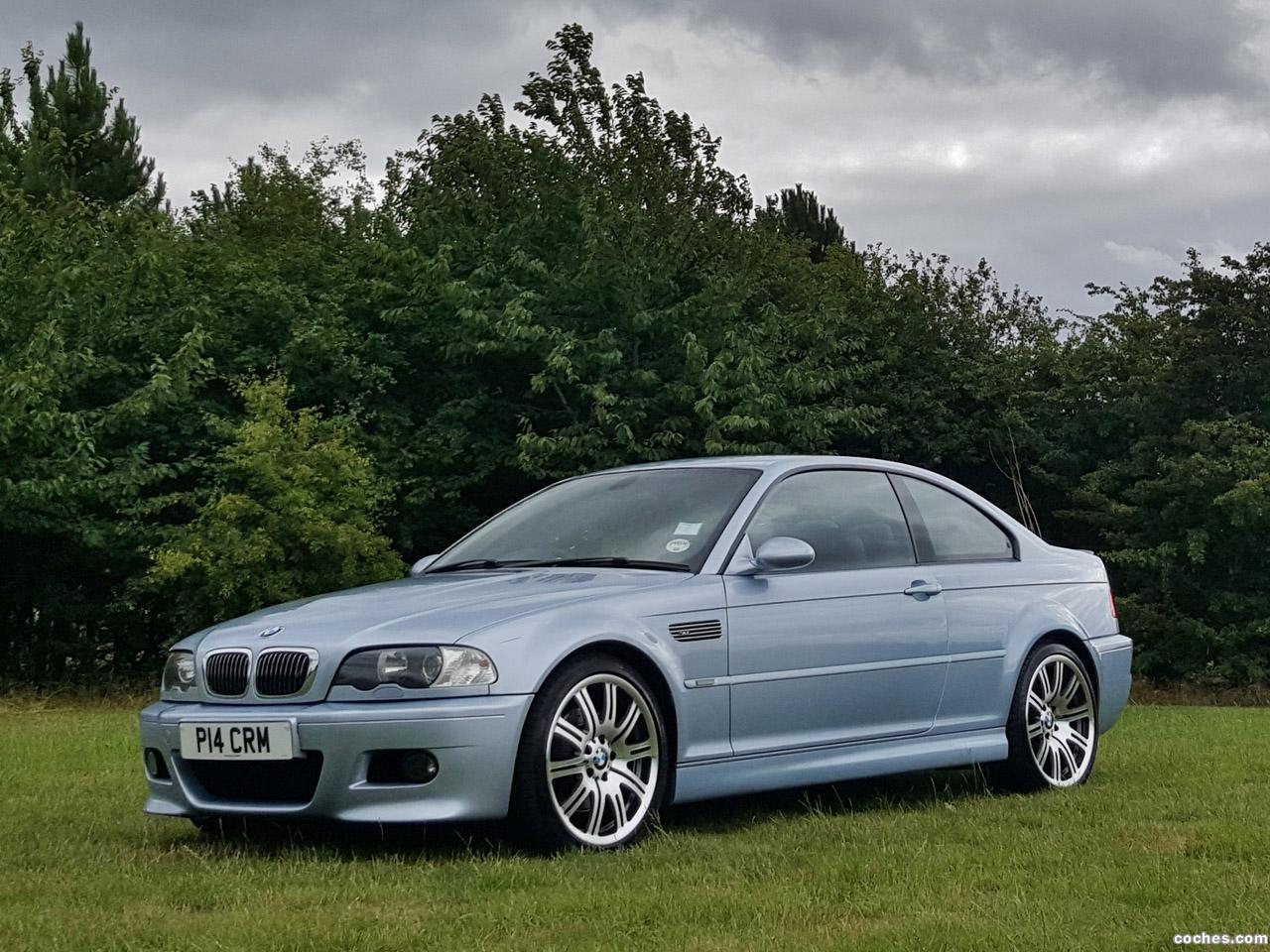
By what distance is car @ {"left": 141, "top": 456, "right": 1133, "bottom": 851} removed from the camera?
5883 mm

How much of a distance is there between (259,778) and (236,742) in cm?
17

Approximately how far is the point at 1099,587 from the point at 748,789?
2796mm

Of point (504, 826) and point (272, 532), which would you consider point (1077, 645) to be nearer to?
point (504, 826)

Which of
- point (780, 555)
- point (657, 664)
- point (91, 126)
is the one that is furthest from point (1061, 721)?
point (91, 126)

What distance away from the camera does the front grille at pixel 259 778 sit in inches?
234

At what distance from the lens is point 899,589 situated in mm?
7457

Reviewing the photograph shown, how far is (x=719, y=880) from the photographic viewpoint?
5383mm

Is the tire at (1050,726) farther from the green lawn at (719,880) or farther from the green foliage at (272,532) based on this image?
the green foliage at (272,532)

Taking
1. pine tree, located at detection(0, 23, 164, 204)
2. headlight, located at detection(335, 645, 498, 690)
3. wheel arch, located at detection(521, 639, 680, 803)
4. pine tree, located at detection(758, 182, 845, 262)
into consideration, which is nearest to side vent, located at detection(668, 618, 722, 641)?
wheel arch, located at detection(521, 639, 680, 803)

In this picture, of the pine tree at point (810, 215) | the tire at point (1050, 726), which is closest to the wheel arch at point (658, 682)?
the tire at point (1050, 726)

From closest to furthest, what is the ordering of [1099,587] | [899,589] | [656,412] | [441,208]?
[899,589], [1099,587], [656,412], [441,208]

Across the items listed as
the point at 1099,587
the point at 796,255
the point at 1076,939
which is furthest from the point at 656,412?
the point at 1076,939

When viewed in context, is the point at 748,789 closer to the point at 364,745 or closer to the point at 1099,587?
the point at 364,745

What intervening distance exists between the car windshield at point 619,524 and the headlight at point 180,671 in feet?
4.56
